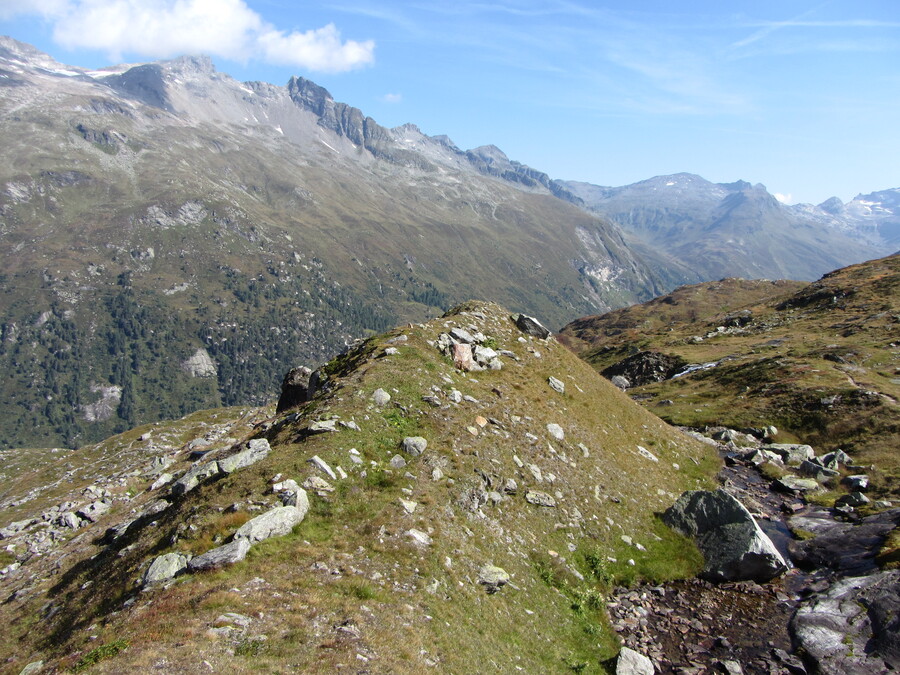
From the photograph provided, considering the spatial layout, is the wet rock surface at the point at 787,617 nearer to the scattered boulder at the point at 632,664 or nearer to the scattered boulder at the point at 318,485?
the scattered boulder at the point at 632,664

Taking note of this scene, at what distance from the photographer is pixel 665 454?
34969 mm

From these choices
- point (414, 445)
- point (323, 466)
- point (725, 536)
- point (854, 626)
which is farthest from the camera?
point (725, 536)

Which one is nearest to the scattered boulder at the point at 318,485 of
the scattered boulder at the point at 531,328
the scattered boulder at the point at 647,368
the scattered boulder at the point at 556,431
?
the scattered boulder at the point at 556,431

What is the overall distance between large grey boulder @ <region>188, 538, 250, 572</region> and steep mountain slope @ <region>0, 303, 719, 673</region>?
0.24 m

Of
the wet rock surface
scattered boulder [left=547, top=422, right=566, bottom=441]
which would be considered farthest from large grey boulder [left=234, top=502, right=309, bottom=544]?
scattered boulder [left=547, top=422, right=566, bottom=441]

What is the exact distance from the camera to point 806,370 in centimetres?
5750

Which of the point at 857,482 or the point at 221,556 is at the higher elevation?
the point at 221,556

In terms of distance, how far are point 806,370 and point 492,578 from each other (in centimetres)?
5729

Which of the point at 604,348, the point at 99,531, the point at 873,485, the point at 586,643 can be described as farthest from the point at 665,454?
the point at 604,348

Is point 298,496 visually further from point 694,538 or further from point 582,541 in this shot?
point 694,538

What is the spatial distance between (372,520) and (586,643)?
8.73m

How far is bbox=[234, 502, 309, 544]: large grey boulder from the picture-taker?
15.8 m

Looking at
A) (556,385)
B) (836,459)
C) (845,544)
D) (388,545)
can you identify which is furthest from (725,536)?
(836,459)

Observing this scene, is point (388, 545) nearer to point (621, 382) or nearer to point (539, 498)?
point (539, 498)
